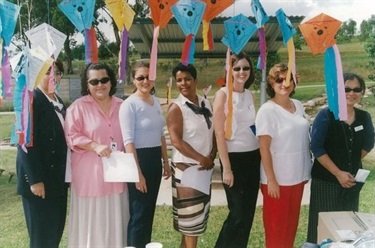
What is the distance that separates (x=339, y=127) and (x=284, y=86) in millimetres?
414

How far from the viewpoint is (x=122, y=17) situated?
234 centimetres

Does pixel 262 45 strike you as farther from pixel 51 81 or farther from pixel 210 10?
pixel 51 81

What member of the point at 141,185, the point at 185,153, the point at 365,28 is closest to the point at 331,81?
the point at 185,153

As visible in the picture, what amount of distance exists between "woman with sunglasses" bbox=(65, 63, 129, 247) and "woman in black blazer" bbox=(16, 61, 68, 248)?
75 millimetres

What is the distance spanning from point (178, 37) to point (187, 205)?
7.36 ft

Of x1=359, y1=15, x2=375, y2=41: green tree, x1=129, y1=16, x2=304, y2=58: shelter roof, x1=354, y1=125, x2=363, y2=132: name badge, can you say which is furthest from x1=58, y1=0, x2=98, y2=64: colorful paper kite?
x1=359, y1=15, x2=375, y2=41: green tree

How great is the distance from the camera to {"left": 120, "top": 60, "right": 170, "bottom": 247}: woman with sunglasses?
232 centimetres

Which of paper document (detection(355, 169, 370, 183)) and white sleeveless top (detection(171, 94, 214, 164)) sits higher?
white sleeveless top (detection(171, 94, 214, 164))

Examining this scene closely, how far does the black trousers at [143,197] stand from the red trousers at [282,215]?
0.64 meters

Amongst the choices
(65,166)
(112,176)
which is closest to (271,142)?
(112,176)

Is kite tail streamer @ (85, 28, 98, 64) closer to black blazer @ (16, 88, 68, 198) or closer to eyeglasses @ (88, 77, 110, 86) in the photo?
eyeglasses @ (88, 77, 110, 86)

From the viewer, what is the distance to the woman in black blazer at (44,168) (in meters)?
2.19

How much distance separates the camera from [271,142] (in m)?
2.31

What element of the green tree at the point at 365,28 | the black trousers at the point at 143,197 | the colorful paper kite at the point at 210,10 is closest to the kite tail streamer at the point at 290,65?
the colorful paper kite at the point at 210,10
